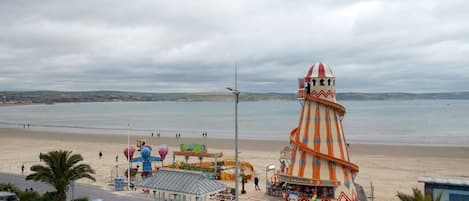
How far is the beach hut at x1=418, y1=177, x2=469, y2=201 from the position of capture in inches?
671

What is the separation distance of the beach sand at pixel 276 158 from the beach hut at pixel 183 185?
626 cm

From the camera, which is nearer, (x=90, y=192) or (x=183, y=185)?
(x=183, y=185)

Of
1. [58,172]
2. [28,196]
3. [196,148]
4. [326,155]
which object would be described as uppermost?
[326,155]

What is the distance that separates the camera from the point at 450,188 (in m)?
17.3

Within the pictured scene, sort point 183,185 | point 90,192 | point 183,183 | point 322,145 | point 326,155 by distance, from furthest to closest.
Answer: point 90,192
point 322,145
point 326,155
point 183,183
point 183,185

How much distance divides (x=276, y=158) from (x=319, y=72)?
20.9m

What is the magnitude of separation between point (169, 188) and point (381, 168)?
2115 cm

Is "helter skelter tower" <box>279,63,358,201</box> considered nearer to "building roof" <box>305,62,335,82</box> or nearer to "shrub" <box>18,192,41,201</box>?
"building roof" <box>305,62,335,82</box>

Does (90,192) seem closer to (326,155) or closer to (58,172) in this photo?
(58,172)

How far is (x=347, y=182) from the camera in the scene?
19609 mm

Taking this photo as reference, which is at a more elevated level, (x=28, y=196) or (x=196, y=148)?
(x=196, y=148)

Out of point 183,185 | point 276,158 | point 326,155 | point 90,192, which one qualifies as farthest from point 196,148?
point 183,185

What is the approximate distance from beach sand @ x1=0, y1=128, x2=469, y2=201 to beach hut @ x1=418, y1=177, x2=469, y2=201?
5.93 m

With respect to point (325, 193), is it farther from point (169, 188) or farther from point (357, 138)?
point (357, 138)
